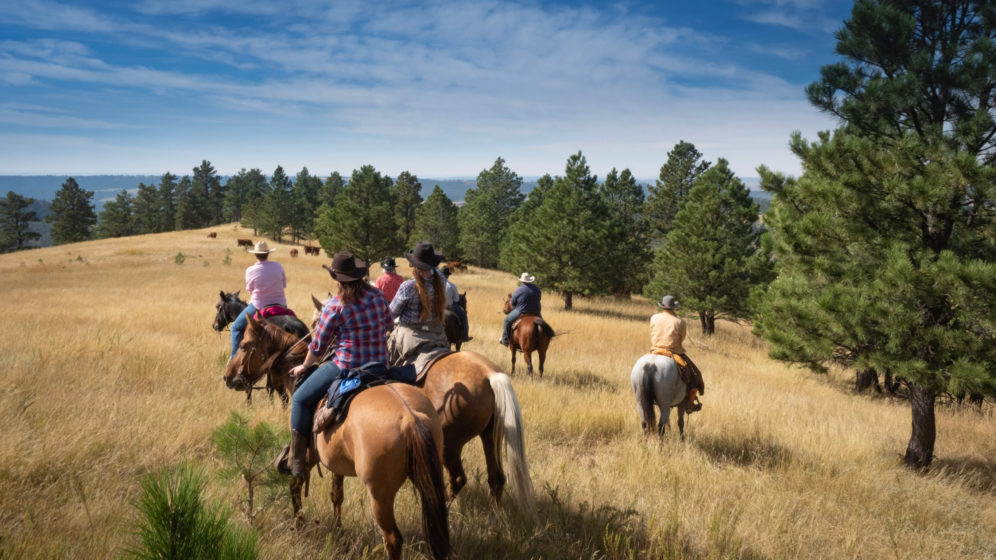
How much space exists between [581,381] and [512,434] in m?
6.65

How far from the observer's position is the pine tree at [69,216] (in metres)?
70.5

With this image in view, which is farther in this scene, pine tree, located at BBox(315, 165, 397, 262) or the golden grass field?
pine tree, located at BBox(315, 165, 397, 262)

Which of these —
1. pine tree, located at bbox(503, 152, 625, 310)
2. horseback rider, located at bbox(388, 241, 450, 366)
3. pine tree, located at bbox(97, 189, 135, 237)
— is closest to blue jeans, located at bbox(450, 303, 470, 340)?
horseback rider, located at bbox(388, 241, 450, 366)

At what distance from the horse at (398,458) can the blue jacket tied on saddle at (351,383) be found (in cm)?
21

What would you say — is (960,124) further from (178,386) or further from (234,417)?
(178,386)

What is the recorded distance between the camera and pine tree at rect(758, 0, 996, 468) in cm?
565

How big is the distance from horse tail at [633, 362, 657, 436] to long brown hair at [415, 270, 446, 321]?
3.20m

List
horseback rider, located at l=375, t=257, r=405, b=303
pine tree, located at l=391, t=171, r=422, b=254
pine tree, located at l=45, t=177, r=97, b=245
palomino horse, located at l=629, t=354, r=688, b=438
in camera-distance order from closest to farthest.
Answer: palomino horse, located at l=629, t=354, r=688, b=438
horseback rider, located at l=375, t=257, r=405, b=303
pine tree, located at l=391, t=171, r=422, b=254
pine tree, located at l=45, t=177, r=97, b=245

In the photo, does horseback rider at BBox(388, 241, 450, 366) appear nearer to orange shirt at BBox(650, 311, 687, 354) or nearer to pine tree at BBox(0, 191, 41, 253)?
orange shirt at BBox(650, 311, 687, 354)

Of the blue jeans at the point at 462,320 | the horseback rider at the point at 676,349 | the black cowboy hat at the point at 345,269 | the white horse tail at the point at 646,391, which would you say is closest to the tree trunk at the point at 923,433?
the horseback rider at the point at 676,349

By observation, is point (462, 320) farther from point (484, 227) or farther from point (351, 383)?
point (484, 227)

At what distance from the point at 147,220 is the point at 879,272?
10280 cm

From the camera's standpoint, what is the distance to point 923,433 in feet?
22.7

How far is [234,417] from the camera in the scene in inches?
149
